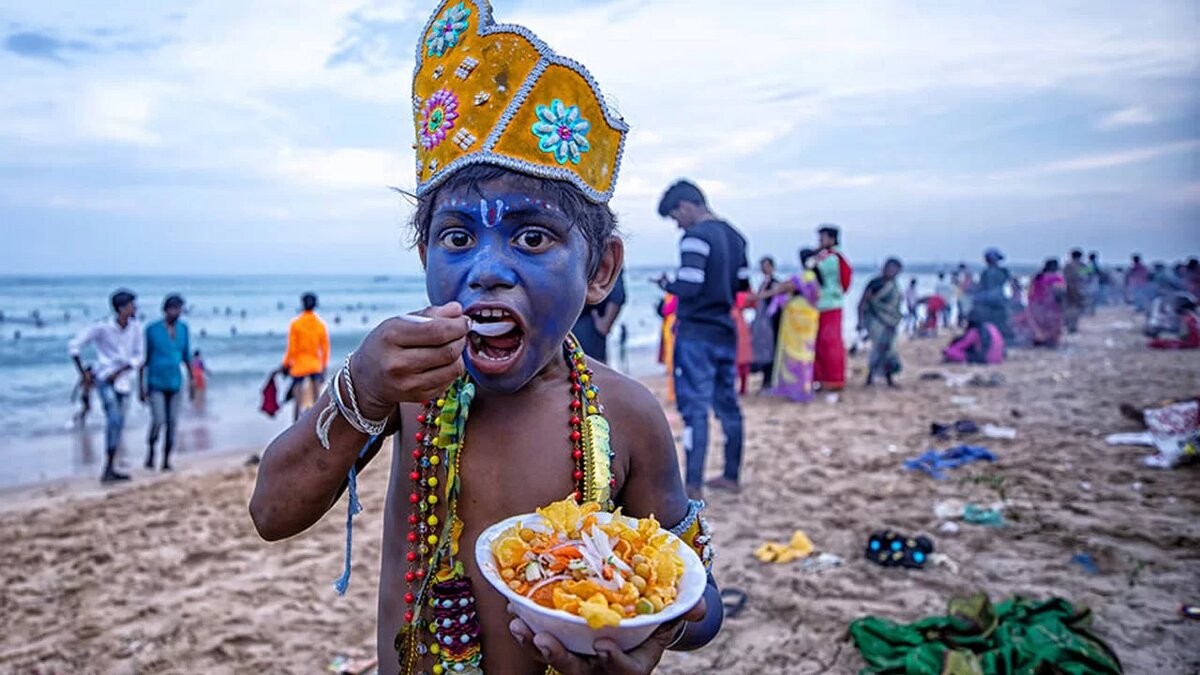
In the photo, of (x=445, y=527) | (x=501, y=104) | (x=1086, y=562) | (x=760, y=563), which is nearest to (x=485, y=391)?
(x=445, y=527)

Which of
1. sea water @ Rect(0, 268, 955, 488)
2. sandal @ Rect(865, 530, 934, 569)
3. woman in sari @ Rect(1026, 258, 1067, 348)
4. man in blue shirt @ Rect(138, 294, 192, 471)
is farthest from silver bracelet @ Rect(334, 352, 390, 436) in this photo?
woman in sari @ Rect(1026, 258, 1067, 348)

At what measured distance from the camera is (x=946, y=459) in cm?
736

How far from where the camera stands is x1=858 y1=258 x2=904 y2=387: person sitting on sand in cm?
1205

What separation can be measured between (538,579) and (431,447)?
0.49m

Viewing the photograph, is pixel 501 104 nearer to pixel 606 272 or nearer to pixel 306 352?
pixel 606 272

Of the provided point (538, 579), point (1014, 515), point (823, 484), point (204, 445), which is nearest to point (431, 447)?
point (538, 579)

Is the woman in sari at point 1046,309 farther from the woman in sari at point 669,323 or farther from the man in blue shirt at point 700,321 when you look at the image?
the man in blue shirt at point 700,321

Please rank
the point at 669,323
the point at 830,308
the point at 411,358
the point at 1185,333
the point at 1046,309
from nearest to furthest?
the point at 411,358
the point at 830,308
the point at 669,323
the point at 1185,333
the point at 1046,309

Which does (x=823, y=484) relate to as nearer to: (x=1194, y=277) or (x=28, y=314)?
(x=1194, y=277)

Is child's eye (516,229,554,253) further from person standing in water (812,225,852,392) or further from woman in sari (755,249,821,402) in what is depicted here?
person standing in water (812,225,852,392)

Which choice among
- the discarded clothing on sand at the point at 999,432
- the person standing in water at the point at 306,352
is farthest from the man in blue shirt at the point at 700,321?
the person standing in water at the point at 306,352

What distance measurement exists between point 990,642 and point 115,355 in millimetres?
8646

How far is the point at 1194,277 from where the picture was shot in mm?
18875

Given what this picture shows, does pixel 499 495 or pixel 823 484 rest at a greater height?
pixel 499 495
